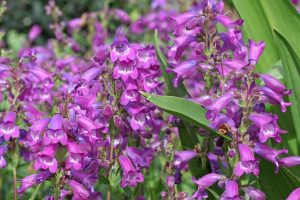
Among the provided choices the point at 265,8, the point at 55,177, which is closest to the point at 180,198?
the point at 55,177

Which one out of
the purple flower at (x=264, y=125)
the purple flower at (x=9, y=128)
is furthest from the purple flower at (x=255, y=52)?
the purple flower at (x=9, y=128)

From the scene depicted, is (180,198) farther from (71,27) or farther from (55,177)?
(71,27)

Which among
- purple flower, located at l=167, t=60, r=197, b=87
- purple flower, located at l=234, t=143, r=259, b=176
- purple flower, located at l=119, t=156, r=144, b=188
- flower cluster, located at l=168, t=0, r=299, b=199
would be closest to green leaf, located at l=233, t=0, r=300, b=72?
flower cluster, located at l=168, t=0, r=299, b=199

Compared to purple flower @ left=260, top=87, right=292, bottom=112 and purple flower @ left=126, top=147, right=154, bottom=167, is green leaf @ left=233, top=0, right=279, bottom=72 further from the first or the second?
purple flower @ left=126, top=147, right=154, bottom=167

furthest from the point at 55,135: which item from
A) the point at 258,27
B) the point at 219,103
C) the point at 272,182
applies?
the point at 258,27

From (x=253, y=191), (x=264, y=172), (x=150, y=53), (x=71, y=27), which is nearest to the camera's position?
(x=253, y=191)

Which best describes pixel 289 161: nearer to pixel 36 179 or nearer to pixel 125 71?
pixel 125 71
